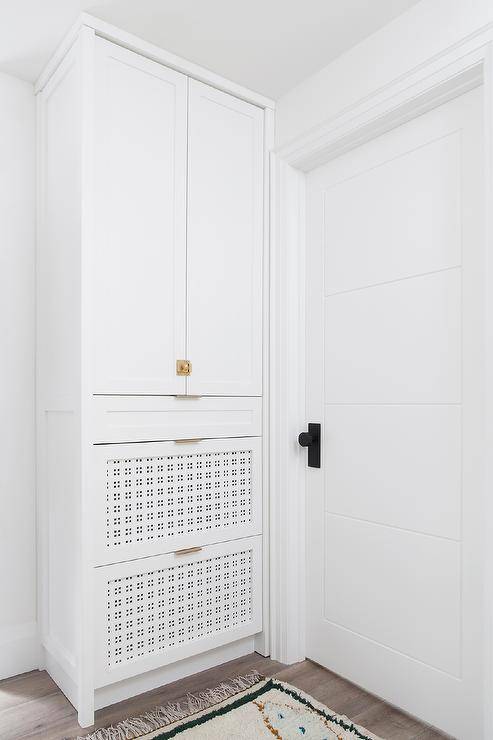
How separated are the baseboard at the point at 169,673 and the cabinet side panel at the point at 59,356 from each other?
0.51 feet

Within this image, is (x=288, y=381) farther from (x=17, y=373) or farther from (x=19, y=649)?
(x=19, y=649)

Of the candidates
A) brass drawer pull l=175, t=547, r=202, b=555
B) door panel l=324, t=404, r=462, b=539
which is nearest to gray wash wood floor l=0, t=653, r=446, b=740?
brass drawer pull l=175, t=547, r=202, b=555

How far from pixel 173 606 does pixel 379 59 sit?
209 centimetres

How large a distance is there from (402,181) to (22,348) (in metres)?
1.60

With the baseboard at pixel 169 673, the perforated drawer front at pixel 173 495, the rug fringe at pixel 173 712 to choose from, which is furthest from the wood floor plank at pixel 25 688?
the perforated drawer front at pixel 173 495

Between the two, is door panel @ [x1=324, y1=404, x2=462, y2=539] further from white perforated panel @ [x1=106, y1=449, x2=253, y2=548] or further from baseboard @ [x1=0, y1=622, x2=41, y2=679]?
baseboard @ [x1=0, y1=622, x2=41, y2=679]

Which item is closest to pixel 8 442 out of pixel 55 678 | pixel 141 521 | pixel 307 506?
pixel 141 521

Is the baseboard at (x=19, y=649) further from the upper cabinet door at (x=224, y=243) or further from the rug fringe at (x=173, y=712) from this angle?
the upper cabinet door at (x=224, y=243)

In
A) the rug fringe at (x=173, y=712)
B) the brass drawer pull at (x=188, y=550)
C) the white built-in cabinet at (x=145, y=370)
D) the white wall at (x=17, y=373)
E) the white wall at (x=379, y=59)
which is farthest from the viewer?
the white wall at (x=17, y=373)

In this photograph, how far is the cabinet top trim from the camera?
6.12 feet

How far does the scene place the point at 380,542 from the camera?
1976 millimetres

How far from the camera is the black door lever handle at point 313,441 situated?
222 cm

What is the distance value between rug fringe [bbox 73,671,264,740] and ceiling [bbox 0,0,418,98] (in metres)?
2.36

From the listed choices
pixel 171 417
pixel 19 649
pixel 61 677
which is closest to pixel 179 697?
pixel 61 677
